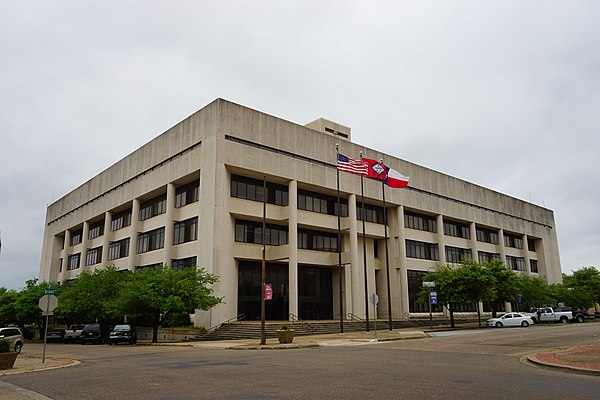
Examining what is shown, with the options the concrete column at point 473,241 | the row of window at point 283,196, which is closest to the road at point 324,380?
the row of window at point 283,196

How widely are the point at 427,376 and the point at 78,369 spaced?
12409mm

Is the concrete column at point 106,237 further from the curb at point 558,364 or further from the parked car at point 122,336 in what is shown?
the curb at point 558,364

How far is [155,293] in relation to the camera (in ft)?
115

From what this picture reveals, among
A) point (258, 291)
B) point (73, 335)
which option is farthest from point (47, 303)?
point (258, 291)

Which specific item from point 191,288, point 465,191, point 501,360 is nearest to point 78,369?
point 501,360

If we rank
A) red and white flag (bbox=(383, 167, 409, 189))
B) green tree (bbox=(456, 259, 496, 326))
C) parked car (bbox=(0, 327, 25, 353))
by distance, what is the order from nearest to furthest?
parked car (bbox=(0, 327, 25, 353)) < red and white flag (bbox=(383, 167, 409, 189)) < green tree (bbox=(456, 259, 496, 326))

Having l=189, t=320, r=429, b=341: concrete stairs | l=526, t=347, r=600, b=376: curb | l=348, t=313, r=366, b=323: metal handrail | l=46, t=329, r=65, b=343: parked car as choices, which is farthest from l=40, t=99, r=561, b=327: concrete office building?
l=526, t=347, r=600, b=376: curb

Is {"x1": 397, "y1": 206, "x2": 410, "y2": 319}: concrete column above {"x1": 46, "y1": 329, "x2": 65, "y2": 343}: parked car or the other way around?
above

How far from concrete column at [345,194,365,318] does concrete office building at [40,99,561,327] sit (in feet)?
0.38

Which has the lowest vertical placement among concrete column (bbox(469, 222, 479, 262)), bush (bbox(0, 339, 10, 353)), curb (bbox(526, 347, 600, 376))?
curb (bbox(526, 347, 600, 376))

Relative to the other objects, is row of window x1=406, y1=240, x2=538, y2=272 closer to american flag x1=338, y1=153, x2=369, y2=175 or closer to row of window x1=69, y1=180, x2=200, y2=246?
american flag x1=338, y1=153, x2=369, y2=175

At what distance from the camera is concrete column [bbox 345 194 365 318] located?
49656mm

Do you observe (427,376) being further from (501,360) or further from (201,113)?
(201,113)

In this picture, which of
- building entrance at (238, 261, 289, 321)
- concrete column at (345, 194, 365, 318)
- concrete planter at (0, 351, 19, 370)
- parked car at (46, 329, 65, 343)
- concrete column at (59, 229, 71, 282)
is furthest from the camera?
concrete column at (59, 229, 71, 282)
